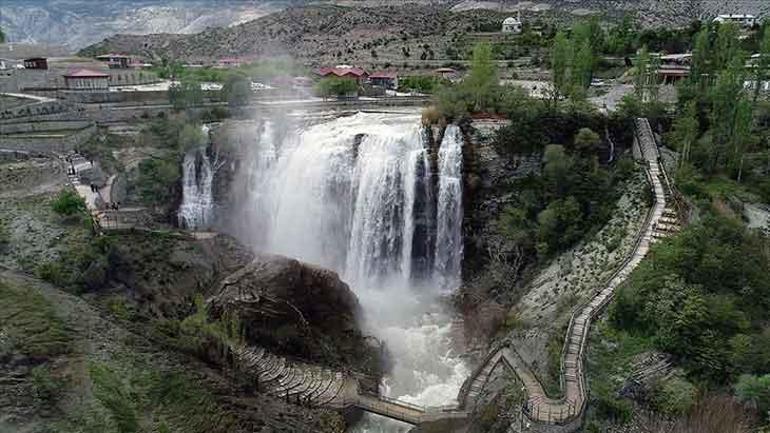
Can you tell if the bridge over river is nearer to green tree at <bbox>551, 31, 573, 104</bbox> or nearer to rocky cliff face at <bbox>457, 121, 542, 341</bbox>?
rocky cliff face at <bbox>457, 121, 542, 341</bbox>

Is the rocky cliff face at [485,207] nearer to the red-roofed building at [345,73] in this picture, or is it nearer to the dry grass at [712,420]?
the dry grass at [712,420]

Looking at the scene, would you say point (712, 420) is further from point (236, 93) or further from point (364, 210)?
point (236, 93)

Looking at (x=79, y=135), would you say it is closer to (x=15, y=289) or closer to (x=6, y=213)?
(x=6, y=213)

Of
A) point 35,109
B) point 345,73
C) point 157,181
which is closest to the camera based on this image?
point 157,181

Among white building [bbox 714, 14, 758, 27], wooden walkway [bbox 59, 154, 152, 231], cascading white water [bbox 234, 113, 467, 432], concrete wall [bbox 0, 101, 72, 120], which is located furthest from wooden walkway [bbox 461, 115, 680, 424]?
white building [bbox 714, 14, 758, 27]

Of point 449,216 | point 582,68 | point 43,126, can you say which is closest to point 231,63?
point 43,126
